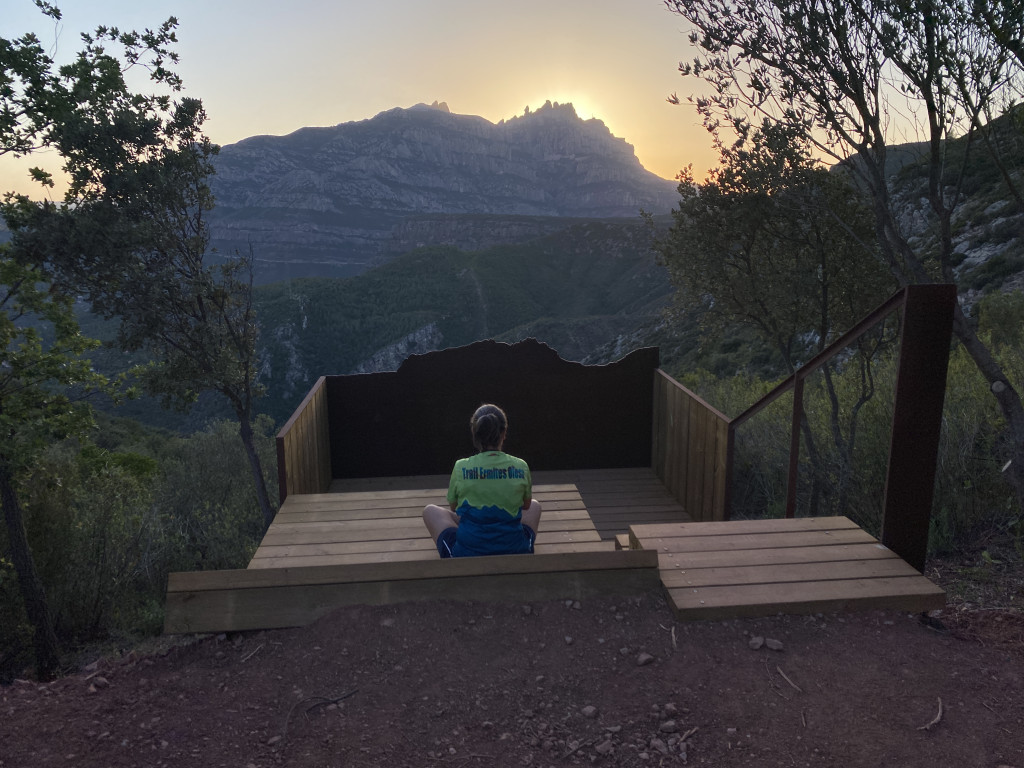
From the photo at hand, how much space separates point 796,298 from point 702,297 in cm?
100

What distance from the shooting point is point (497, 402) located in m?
7.30

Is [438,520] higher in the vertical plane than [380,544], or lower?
higher

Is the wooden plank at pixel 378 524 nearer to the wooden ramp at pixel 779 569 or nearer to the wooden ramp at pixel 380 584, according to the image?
the wooden ramp at pixel 779 569

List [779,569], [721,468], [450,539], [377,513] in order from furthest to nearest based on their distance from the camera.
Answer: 1. [721,468]
2. [377,513]
3. [450,539]
4. [779,569]

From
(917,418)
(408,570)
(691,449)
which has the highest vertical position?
(917,418)

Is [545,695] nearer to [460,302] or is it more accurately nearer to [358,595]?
[358,595]

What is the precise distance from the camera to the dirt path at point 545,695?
6.75ft

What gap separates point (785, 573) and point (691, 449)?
3.20m

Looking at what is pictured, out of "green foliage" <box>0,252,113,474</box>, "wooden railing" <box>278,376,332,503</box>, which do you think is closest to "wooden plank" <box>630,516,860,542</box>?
"wooden railing" <box>278,376,332,503</box>

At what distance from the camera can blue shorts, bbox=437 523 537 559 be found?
3.27 m

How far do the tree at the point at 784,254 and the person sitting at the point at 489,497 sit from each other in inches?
144

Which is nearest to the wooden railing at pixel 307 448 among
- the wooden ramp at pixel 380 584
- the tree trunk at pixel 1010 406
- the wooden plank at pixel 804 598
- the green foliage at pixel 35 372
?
the wooden ramp at pixel 380 584

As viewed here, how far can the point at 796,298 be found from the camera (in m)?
6.54

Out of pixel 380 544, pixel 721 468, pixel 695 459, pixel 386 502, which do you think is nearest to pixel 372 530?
pixel 380 544
